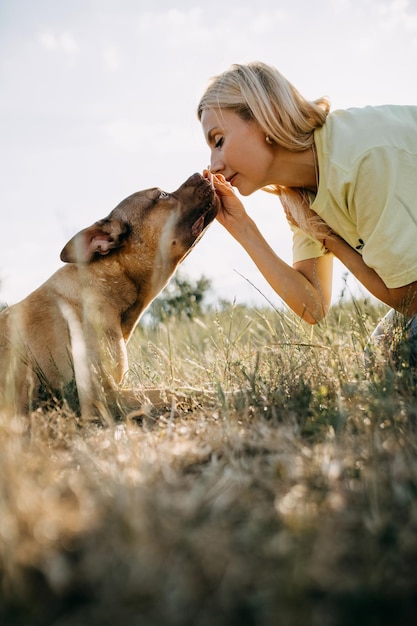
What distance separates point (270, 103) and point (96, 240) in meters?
1.45

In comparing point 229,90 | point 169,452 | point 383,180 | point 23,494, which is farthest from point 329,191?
point 23,494

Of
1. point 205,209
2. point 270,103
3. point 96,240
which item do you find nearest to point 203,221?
point 205,209

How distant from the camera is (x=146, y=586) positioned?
1.14 meters

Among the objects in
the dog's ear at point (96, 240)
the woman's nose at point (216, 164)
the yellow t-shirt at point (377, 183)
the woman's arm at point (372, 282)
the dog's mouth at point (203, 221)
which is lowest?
the woman's arm at point (372, 282)

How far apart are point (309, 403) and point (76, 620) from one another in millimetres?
1440

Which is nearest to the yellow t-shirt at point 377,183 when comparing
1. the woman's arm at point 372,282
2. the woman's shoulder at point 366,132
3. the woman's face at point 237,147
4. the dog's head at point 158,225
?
the woman's shoulder at point 366,132

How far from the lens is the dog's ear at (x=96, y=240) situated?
382cm

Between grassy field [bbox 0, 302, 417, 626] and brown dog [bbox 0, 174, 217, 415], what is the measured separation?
1391 millimetres

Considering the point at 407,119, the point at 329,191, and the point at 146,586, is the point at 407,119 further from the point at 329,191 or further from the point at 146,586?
the point at 146,586

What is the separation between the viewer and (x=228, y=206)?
13.4 ft

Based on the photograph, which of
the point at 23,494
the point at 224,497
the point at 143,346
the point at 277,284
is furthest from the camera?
the point at 143,346

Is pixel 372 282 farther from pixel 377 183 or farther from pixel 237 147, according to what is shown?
pixel 237 147

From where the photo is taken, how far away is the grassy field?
1120mm

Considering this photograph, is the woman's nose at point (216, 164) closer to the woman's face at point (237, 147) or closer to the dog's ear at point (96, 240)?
the woman's face at point (237, 147)
